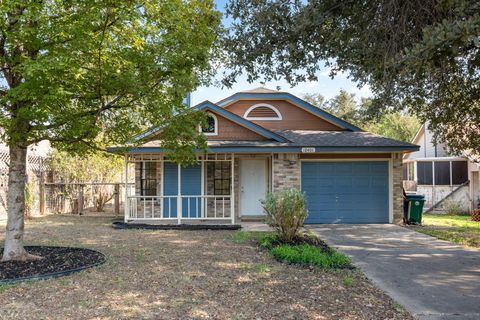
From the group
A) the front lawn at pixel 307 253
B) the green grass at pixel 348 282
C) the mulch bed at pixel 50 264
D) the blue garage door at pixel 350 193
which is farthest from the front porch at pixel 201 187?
the green grass at pixel 348 282

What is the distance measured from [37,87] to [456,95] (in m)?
9.91

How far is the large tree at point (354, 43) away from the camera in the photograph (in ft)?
23.8

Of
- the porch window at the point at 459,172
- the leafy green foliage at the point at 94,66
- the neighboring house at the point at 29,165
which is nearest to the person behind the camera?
the leafy green foliage at the point at 94,66

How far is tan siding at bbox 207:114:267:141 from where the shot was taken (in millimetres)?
13775

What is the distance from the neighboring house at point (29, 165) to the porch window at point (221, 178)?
6.06 m

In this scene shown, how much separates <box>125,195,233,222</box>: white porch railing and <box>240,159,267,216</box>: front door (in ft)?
2.26

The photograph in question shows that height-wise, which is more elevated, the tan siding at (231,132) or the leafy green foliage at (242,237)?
the tan siding at (231,132)

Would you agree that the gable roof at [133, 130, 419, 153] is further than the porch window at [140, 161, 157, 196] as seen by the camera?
No

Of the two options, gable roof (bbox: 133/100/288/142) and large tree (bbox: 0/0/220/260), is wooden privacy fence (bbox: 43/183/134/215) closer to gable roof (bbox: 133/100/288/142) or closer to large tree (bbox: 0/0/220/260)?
gable roof (bbox: 133/100/288/142)

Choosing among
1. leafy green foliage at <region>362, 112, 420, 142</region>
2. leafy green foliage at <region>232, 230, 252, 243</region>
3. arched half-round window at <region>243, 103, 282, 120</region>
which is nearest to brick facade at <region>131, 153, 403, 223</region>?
leafy green foliage at <region>232, 230, 252, 243</region>

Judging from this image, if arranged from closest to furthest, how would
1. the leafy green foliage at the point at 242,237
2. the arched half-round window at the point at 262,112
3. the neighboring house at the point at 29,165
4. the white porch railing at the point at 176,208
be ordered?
the leafy green foliage at the point at 242,237 < the white porch railing at the point at 176,208 < the neighboring house at the point at 29,165 < the arched half-round window at the point at 262,112

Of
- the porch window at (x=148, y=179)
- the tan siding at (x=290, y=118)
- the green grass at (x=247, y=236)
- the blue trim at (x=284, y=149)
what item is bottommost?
the green grass at (x=247, y=236)

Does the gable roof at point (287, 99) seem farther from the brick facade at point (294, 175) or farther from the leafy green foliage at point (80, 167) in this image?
the leafy green foliage at point (80, 167)

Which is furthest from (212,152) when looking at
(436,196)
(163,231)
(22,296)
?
(436,196)
